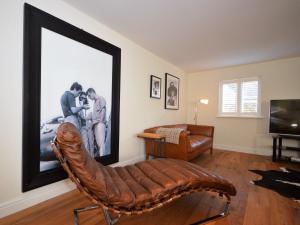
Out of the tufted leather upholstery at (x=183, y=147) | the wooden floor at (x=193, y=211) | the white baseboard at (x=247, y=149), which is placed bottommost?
the wooden floor at (x=193, y=211)

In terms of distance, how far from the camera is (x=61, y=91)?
6.33 ft

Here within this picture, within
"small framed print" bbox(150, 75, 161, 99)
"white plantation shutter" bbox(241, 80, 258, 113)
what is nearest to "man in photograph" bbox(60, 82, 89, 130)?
"small framed print" bbox(150, 75, 161, 99)

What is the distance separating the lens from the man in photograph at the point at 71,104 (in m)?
1.96

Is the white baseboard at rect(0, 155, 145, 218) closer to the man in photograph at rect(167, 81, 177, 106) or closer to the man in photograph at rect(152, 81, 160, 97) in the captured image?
the man in photograph at rect(152, 81, 160, 97)

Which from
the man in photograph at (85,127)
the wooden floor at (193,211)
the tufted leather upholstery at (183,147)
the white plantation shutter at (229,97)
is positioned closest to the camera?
the wooden floor at (193,211)

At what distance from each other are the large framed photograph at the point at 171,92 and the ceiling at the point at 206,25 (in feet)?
2.43

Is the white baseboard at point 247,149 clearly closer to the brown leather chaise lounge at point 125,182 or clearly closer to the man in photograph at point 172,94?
the man in photograph at point 172,94

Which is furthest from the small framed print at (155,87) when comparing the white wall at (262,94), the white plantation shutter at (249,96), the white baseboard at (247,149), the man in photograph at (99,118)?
the white baseboard at (247,149)

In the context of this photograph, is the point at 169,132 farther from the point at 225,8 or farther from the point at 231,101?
the point at 231,101

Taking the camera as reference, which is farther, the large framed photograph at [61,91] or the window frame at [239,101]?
the window frame at [239,101]

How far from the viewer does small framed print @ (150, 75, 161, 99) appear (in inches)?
139

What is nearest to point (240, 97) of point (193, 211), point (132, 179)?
point (193, 211)

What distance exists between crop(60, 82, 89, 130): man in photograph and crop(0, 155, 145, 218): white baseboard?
78 cm

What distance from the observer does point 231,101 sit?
4570 millimetres
